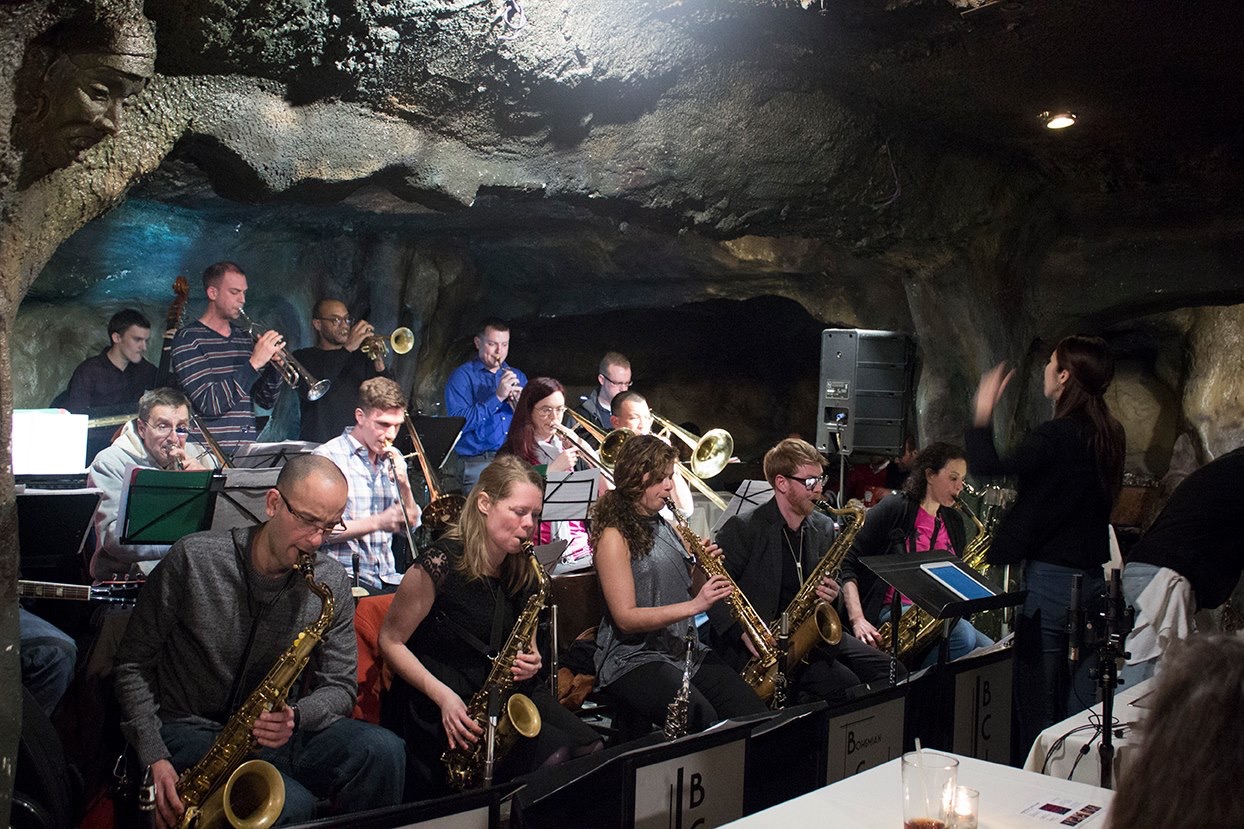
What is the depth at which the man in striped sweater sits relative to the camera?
5.68 m

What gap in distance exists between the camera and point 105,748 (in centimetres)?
312

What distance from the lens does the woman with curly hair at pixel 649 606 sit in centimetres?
395

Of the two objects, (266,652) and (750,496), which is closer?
(266,652)

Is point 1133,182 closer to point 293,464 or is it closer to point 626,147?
point 626,147

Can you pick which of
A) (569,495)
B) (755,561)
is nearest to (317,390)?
(569,495)

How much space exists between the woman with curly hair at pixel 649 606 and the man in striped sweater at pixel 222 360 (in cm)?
255

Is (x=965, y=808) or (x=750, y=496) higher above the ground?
(x=750, y=496)

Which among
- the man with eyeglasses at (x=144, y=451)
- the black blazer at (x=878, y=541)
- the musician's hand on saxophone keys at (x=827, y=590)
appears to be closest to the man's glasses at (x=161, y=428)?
the man with eyeglasses at (x=144, y=451)

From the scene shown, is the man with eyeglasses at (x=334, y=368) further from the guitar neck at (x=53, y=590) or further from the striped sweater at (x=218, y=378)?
the guitar neck at (x=53, y=590)

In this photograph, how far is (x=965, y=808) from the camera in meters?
2.13

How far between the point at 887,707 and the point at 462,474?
3977 mm

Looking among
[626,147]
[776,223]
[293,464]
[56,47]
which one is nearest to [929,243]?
[776,223]

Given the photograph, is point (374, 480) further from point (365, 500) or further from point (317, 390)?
point (317, 390)

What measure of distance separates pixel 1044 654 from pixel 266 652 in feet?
9.69
